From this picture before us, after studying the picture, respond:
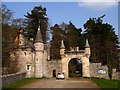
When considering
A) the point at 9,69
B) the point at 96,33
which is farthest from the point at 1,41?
the point at 96,33

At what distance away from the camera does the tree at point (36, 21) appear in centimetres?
6500

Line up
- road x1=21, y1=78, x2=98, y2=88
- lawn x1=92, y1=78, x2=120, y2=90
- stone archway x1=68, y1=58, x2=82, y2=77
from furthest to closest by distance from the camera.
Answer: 1. stone archway x1=68, y1=58, x2=82, y2=77
2. road x1=21, y1=78, x2=98, y2=88
3. lawn x1=92, y1=78, x2=120, y2=90

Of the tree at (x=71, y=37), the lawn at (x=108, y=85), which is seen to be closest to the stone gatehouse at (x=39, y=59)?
the lawn at (x=108, y=85)

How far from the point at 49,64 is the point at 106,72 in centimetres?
999

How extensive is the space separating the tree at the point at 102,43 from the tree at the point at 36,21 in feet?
35.8

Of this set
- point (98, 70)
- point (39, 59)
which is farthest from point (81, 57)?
point (39, 59)

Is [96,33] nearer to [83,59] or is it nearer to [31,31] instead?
[31,31]

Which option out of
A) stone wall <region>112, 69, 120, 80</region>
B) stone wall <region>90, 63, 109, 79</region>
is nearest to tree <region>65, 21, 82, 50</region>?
stone wall <region>90, 63, 109, 79</region>

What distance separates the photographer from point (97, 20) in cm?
6912

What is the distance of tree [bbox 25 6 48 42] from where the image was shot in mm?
65000

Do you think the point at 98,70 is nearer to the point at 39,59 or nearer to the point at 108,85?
the point at 39,59

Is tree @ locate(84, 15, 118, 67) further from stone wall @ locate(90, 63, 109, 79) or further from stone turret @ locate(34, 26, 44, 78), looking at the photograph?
stone turret @ locate(34, 26, 44, 78)

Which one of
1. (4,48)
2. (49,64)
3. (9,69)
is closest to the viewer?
(4,48)

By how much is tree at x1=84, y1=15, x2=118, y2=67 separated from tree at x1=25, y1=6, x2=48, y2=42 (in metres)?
10.9
